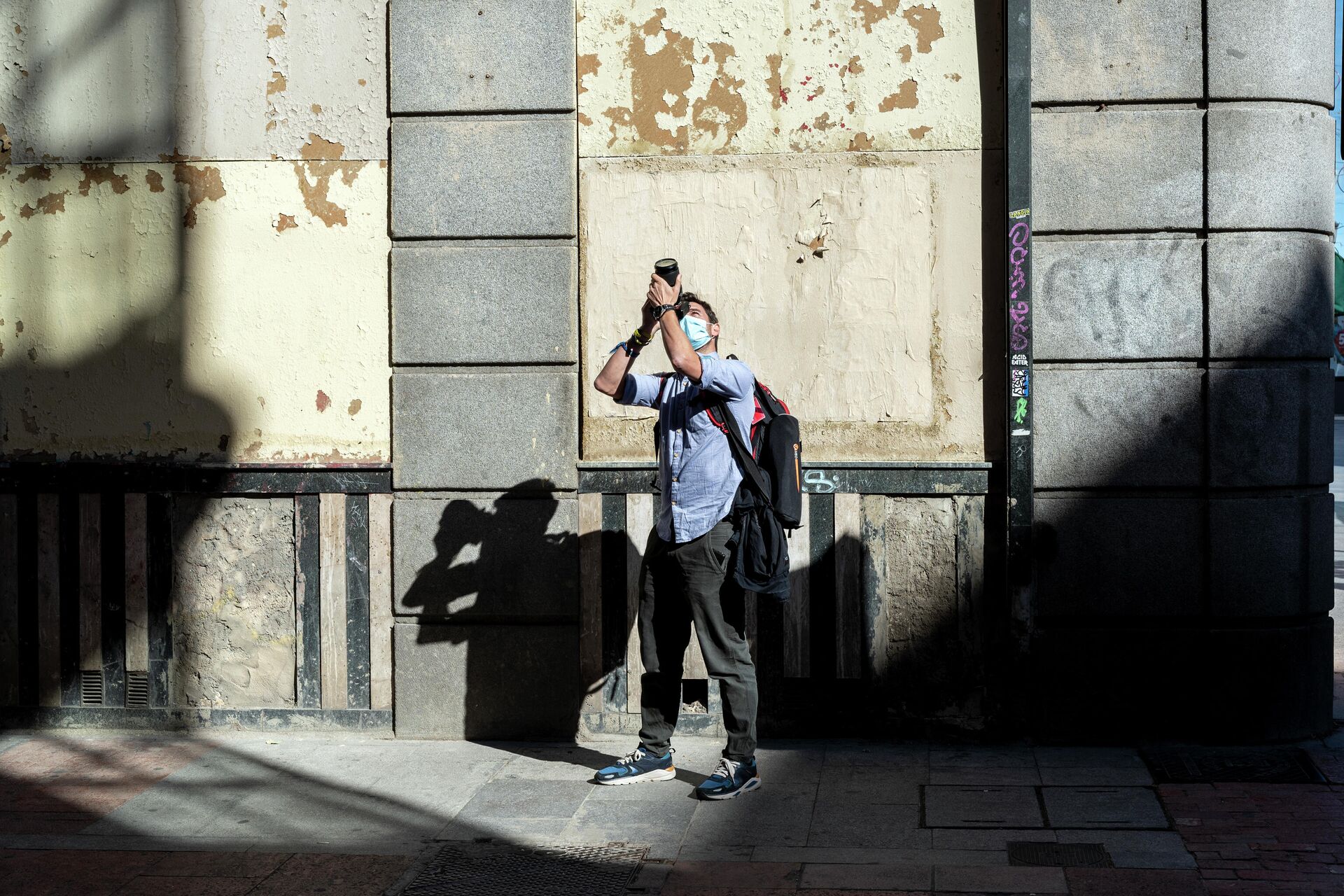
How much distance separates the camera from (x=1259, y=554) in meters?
5.84

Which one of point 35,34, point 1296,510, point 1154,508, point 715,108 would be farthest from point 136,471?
point 1296,510

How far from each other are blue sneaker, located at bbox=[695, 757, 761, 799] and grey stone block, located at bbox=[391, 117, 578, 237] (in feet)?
8.10

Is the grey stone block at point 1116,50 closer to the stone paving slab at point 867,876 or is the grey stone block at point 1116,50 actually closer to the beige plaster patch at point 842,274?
the beige plaster patch at point 842,274

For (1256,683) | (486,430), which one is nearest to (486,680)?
(486,430)

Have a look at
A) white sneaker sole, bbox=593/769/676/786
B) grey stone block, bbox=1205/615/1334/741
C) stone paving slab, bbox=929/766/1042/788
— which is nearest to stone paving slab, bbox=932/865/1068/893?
stone paving slab, bbox=929/766/1042/788

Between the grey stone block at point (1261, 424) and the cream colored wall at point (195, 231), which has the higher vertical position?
the cream colored wall at point (195, 231)

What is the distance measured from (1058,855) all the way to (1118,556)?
1.71 metres

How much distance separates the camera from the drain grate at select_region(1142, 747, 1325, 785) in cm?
544

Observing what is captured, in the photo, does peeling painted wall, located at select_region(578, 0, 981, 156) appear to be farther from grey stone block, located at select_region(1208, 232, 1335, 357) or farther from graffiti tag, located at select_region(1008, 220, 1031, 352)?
grey stone block, located at select_region(1208, 232, 1335, 357)

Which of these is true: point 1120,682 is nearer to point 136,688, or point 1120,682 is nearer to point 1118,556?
point 1118,556

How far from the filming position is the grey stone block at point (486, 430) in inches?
243

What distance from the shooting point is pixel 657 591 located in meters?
5.45

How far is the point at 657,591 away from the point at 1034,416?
1865 millimetres

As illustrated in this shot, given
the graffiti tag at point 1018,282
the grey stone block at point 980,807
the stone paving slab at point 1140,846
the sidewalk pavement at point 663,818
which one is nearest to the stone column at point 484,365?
the sidewalk pavement at point 663,818
